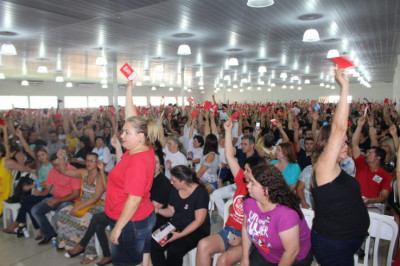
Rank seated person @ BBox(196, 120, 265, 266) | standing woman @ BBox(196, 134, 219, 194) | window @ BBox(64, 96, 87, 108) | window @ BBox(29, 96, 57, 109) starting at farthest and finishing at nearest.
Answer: window @ BBox(64, 96, 87, 108) < window @ BBox(29, 96, 57, 109) < standing woman @ BBox(196, 134, 219, 194) < seated person @ BBox(196, 120, 265, 266)

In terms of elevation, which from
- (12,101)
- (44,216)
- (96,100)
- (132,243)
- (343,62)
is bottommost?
(44,216)

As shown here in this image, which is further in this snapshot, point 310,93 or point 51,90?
point 310,93

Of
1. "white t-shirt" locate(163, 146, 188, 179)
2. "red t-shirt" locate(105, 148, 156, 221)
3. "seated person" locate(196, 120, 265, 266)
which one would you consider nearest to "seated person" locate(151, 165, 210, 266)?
"seated person" locate(196, 120, 265, 266)

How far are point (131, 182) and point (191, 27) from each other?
522 centimetres

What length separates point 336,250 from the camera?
178cm

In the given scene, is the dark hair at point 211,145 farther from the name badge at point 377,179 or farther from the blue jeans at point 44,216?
the name badge at point 377,179

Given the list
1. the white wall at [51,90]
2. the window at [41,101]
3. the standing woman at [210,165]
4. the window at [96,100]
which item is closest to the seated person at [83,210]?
the standing woman at [210,165]

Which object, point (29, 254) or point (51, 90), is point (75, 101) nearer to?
point (51, 90)

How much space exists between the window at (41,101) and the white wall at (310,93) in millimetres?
18568

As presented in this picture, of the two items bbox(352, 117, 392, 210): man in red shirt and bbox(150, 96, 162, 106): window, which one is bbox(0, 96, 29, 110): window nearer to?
bbox(150, 96, 162, 106): window

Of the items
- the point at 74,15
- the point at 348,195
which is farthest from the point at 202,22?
the point at 348,195

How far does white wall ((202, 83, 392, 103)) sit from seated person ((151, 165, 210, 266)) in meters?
29.5

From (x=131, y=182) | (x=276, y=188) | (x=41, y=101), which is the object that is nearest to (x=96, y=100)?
(x=41, y=101)

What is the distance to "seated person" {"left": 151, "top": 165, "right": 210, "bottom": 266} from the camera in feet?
9.06
